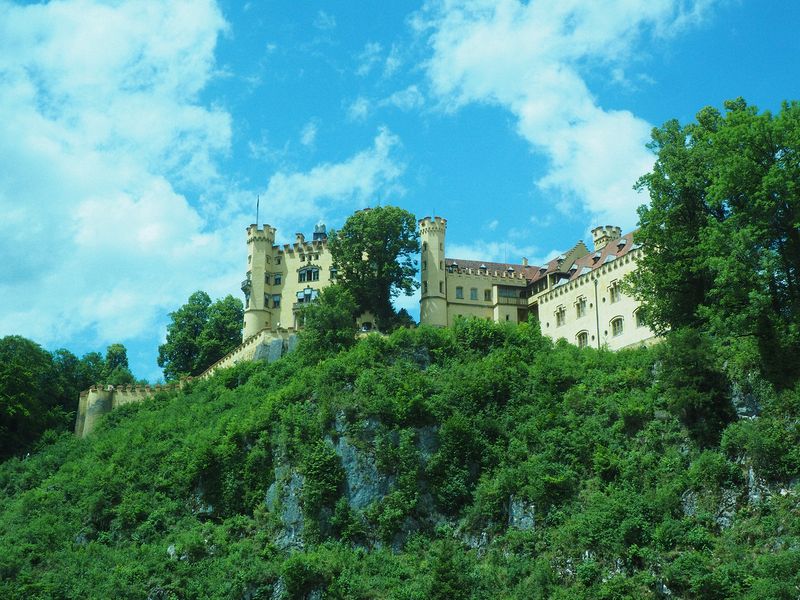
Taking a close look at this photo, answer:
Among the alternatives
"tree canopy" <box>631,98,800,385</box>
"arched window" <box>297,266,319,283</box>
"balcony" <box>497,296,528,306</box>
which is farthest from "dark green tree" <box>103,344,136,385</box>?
"tree canopy" <box>631,98,800,385</box>

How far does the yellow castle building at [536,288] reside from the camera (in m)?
75.6

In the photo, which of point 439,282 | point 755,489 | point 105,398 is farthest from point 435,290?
point 755,489

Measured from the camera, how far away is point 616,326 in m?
73.4

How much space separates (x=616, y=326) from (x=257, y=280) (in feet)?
100.0

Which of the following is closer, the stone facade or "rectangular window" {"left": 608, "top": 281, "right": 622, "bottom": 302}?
"rectangular window" {"left": 608, "top": 281, "right": 622, "bottom": 302}

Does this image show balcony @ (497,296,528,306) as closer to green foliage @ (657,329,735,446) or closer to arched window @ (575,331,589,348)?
arched window @ (575,331,589,348)

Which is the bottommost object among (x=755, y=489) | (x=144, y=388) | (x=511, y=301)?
(x=755, y=489)

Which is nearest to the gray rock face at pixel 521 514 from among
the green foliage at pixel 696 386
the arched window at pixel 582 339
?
the green foliage at pixel 696 386

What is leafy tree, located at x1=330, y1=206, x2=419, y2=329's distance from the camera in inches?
3221

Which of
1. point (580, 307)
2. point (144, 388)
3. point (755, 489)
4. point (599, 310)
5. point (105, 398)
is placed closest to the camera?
point (755, 489)

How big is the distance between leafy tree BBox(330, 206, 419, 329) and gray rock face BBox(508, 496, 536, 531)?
31.6 m

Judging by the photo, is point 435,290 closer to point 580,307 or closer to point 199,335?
point 580,307

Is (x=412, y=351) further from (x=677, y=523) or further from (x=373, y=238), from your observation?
(x=677, y=523)

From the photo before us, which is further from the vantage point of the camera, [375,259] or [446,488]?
[375,259]
